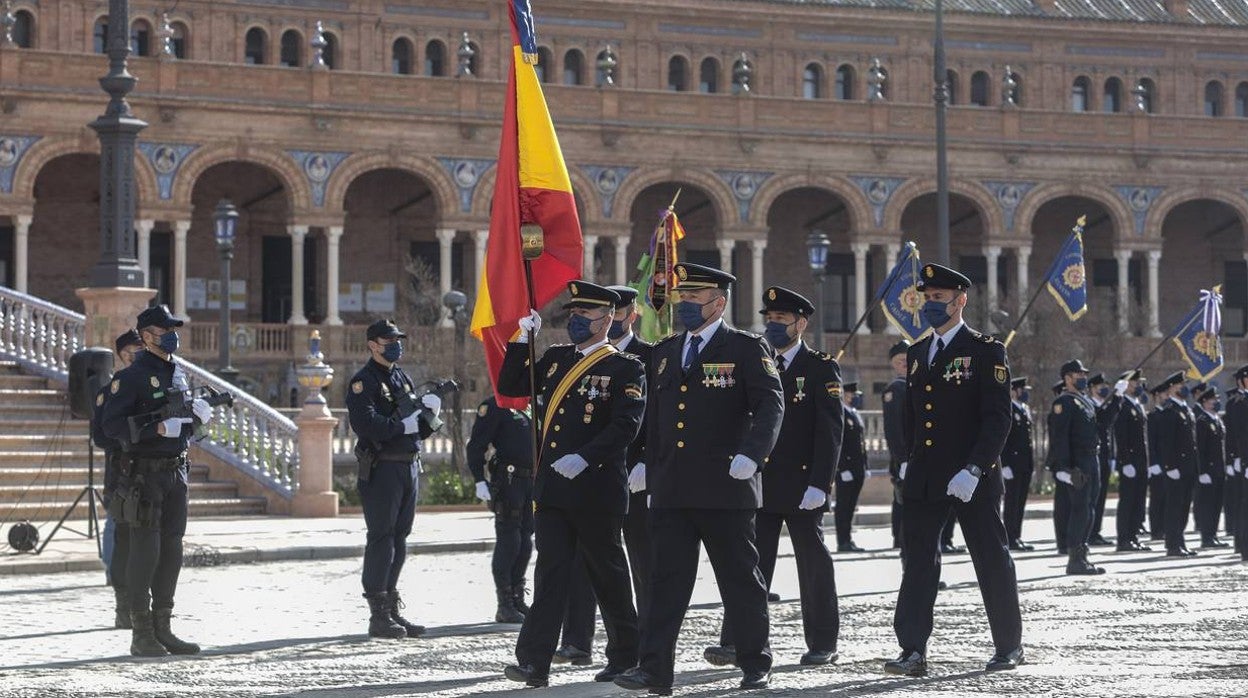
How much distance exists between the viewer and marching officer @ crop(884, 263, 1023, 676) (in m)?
11.0

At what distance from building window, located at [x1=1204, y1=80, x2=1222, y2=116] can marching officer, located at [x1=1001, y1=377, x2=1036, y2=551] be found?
41.0m

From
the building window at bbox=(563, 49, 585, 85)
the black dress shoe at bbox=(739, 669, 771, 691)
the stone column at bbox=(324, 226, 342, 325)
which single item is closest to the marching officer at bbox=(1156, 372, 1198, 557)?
the black dress shoe at bbox=(739, 669, 771, 691)

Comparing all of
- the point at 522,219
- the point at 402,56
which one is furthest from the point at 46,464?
the point at 402,56

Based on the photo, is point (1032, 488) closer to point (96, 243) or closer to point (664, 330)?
point (664, 330)

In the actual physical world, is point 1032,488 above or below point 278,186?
below

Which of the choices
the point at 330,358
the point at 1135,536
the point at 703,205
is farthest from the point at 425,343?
the point at 1135,536

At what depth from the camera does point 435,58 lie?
53.2 m

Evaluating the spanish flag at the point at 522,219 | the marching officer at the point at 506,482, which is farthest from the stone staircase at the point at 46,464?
the spanish flag at the point at 522,219

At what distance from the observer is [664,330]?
573 inches

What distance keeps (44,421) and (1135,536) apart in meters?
12.4

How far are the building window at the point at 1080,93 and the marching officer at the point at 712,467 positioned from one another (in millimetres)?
49944

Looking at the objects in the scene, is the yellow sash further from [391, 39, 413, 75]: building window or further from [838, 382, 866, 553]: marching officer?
[391, 39, 413, 75]: building window

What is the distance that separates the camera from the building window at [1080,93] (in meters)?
58.6

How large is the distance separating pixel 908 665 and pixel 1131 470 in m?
11.1
